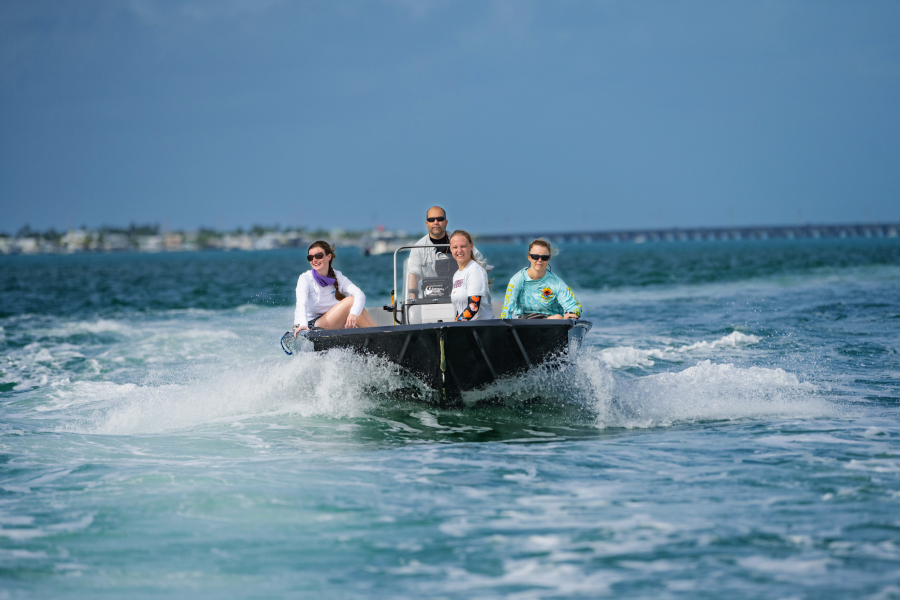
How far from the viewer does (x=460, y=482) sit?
6191 millimetres

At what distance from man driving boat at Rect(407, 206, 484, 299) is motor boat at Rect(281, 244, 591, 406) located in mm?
1295

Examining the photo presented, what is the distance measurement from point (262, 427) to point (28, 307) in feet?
76.8

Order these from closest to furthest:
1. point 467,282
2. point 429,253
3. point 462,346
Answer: point 462,346, point 467,282, point 429,253

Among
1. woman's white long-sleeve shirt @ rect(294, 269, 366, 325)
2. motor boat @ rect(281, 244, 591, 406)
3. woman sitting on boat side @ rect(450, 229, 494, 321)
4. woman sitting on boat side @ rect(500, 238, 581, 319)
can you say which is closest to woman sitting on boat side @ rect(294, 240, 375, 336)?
woman's white long-sleeve shirt @ rect(294, 269, 366, 325)

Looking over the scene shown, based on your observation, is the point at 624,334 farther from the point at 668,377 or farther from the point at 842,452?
the point at 842,452

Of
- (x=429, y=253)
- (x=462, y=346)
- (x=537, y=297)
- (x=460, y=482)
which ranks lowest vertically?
(x=460, y=482)

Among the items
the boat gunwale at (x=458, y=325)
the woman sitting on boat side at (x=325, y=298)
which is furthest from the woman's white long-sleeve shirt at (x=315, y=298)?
the boat gunwale at (x=458, y=325)

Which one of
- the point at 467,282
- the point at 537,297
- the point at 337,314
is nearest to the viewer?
the point at 467,282

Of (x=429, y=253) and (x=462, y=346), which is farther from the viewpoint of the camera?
(x=429, y=253)

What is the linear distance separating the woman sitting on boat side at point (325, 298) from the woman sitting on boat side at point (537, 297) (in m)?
1.57

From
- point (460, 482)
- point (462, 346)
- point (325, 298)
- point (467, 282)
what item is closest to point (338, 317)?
point (325, 298)

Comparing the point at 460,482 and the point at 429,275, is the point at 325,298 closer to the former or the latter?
the point at 429,275

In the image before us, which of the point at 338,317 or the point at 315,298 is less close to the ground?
the point at 315,298

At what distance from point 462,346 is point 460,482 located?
2.08 m
